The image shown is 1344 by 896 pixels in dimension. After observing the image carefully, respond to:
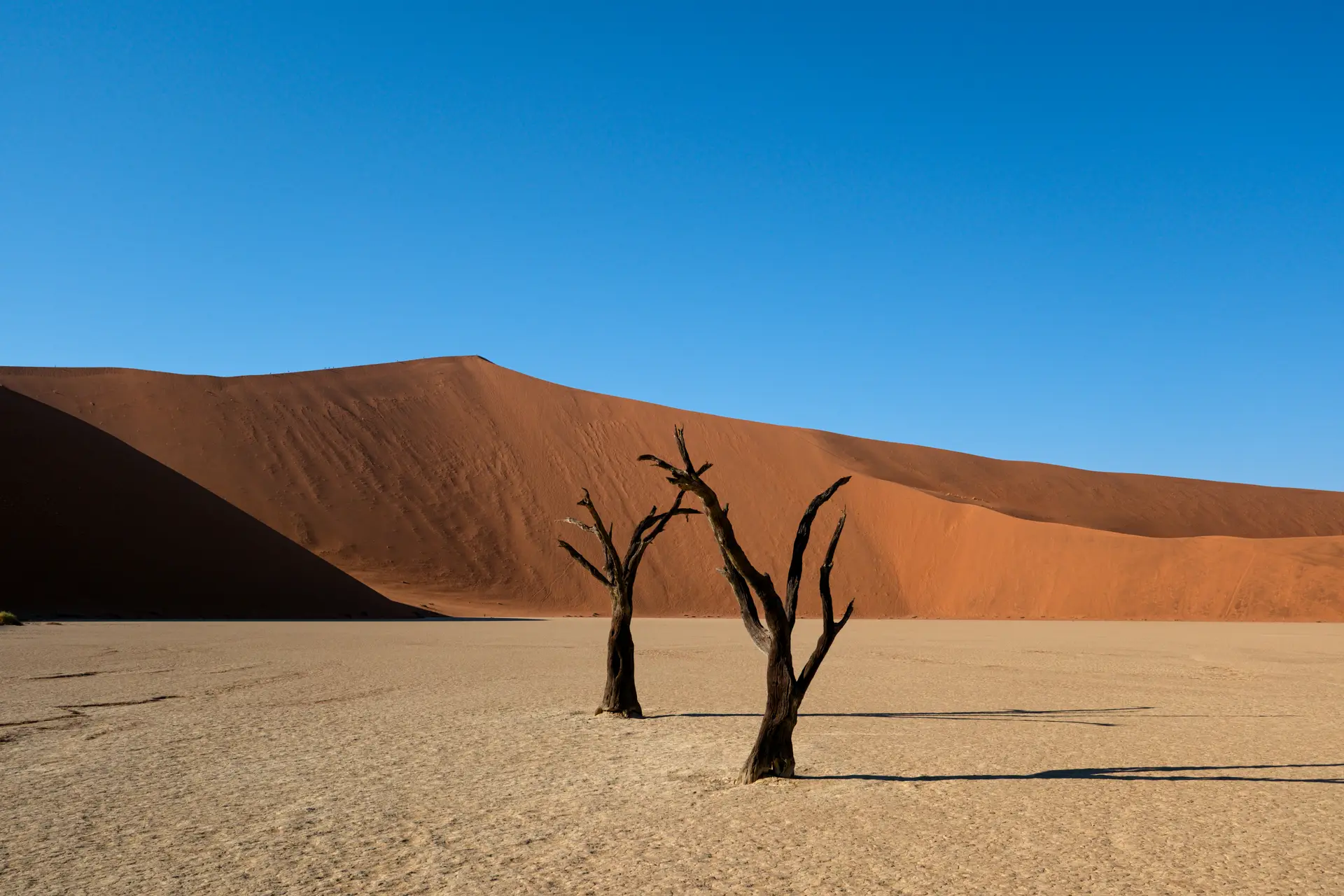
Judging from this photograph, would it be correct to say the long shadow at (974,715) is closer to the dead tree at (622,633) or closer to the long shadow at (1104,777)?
the dead tree at (622,633)

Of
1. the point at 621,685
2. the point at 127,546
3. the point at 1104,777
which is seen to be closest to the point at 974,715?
the point at 1104,777

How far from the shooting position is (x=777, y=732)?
7938mm

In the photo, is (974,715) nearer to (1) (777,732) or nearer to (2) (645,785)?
(1) (777,732)

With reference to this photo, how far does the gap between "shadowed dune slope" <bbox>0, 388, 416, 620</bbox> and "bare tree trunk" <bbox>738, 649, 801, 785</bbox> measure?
1129 inches

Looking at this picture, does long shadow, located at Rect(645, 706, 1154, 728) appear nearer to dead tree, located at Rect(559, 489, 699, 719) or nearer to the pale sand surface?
the pale sand surface

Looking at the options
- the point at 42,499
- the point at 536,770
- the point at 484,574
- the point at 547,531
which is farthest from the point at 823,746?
the point at 547,531

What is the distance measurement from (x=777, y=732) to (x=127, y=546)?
3220cm

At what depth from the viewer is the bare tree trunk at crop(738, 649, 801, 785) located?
7.90 m

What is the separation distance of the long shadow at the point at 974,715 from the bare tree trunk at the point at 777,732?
3796 mm

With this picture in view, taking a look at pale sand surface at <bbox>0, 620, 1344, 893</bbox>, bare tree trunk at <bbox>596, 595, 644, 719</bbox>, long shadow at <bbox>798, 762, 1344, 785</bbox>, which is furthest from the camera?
bare tree trunk at <bbox>596, 595, 644, 719</bbox>

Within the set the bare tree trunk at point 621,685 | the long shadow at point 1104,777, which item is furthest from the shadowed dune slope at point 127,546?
the long shadow at point 1104,777

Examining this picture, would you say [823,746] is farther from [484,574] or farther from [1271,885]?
[484,574]

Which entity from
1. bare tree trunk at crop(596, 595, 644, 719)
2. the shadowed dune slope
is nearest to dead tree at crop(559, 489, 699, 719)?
bare tree trunk at crop(596, 595, 644, 719)

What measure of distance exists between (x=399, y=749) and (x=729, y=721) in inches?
153
